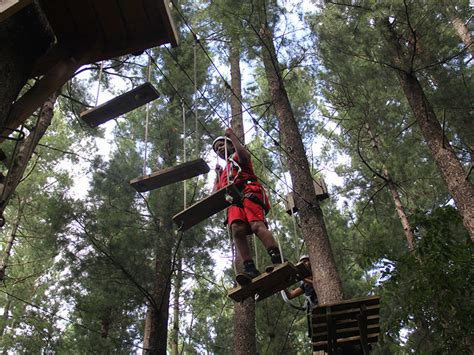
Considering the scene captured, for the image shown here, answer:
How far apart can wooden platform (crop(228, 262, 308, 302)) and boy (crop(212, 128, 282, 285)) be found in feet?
0.26

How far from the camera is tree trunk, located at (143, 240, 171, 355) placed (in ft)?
20.7

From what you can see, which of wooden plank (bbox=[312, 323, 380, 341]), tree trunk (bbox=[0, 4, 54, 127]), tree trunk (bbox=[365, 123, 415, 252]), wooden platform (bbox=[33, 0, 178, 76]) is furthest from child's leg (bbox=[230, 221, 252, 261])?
tree trunk (bbox=[365, 123, 415, 252])

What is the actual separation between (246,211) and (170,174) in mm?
802

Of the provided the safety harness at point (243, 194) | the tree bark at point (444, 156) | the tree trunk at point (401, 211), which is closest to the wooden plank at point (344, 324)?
the safety harness at point (243, 194)

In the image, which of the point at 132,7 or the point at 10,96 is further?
the point at 132,7

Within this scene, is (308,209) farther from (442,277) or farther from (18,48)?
(18,48)

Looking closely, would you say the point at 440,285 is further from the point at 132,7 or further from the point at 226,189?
the point at 132,7

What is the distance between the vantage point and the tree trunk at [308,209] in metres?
4.38

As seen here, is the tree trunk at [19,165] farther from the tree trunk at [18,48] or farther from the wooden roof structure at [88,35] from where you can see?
the tree trunk at [18,48]

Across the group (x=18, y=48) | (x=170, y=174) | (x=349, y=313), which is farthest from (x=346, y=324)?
(x=18, y=48)

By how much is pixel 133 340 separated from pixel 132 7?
19.9 feet

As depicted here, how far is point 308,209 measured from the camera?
5.00 m

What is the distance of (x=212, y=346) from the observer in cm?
1070

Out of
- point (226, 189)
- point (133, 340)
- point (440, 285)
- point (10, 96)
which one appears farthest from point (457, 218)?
A: point (133, 340)
